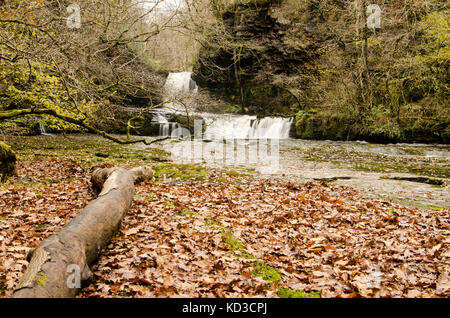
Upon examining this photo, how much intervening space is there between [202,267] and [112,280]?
1014 mm

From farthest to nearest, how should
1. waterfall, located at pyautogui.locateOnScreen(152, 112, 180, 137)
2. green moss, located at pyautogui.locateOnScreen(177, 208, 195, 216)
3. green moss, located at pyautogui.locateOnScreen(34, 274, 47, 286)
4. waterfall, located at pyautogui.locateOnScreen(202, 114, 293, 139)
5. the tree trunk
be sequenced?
waterfall, located at pyautogui.locateOnScreen(152, 112, 180, 137), waterfall, located at pyautogui.locateOnScreen(202, 114, 293, 139), the tree trunk, green moss, located at pyautogui.locateOnScreen(177, 208, 195, 216), green moss, located at pyautogui.locateOnScreen(34, 274, 47, 286)

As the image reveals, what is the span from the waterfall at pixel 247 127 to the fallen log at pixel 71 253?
687 inches

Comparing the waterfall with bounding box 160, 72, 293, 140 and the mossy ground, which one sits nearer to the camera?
the mossy ground

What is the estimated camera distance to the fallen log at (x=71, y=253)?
243cm

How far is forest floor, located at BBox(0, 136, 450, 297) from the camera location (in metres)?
3.04

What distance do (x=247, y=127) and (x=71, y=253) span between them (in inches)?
809

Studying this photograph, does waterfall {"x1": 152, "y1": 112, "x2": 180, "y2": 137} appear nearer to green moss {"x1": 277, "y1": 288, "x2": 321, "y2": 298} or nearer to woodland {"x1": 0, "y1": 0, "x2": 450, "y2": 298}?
woodland {"x1": 0, "y1": 0, "x2": 450, "y2": 298}

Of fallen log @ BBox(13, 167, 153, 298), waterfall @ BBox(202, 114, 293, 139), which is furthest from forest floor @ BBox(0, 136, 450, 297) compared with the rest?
waterfall @ BBox(202, 114, 293, 139)

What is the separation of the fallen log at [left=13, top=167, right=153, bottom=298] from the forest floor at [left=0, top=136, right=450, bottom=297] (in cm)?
20

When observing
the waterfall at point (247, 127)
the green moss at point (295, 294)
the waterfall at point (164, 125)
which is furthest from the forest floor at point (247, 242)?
the waterfall at point (164, 125)

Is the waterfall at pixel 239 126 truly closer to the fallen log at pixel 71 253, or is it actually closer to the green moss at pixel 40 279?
the fallen log at pixel 71 253

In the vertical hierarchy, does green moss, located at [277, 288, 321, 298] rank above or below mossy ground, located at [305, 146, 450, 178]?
below
